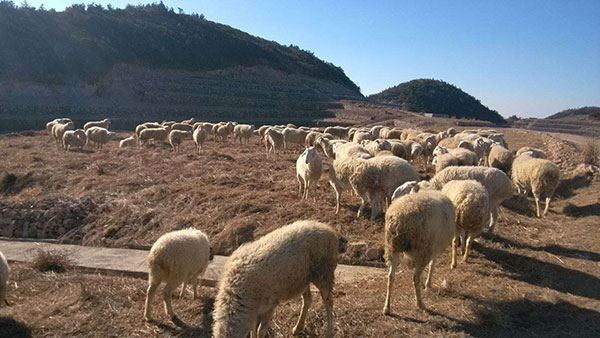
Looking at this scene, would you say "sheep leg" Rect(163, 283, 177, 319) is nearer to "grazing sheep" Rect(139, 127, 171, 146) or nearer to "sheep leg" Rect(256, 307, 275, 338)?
"sheep leg" Rect(256, 307, 275, 338)

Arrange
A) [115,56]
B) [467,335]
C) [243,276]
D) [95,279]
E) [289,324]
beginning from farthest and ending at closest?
[115,56] → [95,279] → [289,324] → [467,335] → [243,276]

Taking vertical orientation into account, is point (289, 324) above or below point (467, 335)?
below

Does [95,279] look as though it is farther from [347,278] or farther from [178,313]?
[347,278]

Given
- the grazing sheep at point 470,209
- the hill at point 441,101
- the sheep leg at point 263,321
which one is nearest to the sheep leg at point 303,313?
the sheep leg at point 263,321

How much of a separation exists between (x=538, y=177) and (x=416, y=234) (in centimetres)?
790

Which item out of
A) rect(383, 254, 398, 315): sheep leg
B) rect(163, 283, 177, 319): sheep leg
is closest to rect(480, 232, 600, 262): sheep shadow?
rect(383, 254, 398, 315): sheep leg

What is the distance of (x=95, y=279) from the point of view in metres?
7.45

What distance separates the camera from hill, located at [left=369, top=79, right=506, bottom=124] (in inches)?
3346

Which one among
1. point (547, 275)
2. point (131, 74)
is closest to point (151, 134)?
point (547, 275)

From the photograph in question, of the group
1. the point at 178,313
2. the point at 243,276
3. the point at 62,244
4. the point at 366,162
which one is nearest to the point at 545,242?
the point at 366,162

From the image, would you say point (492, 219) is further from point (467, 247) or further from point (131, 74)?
point (131, 74)

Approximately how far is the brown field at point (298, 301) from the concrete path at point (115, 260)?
1.30 feet

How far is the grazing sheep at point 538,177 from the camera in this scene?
10.9 m

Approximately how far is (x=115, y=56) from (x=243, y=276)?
7070 cm
